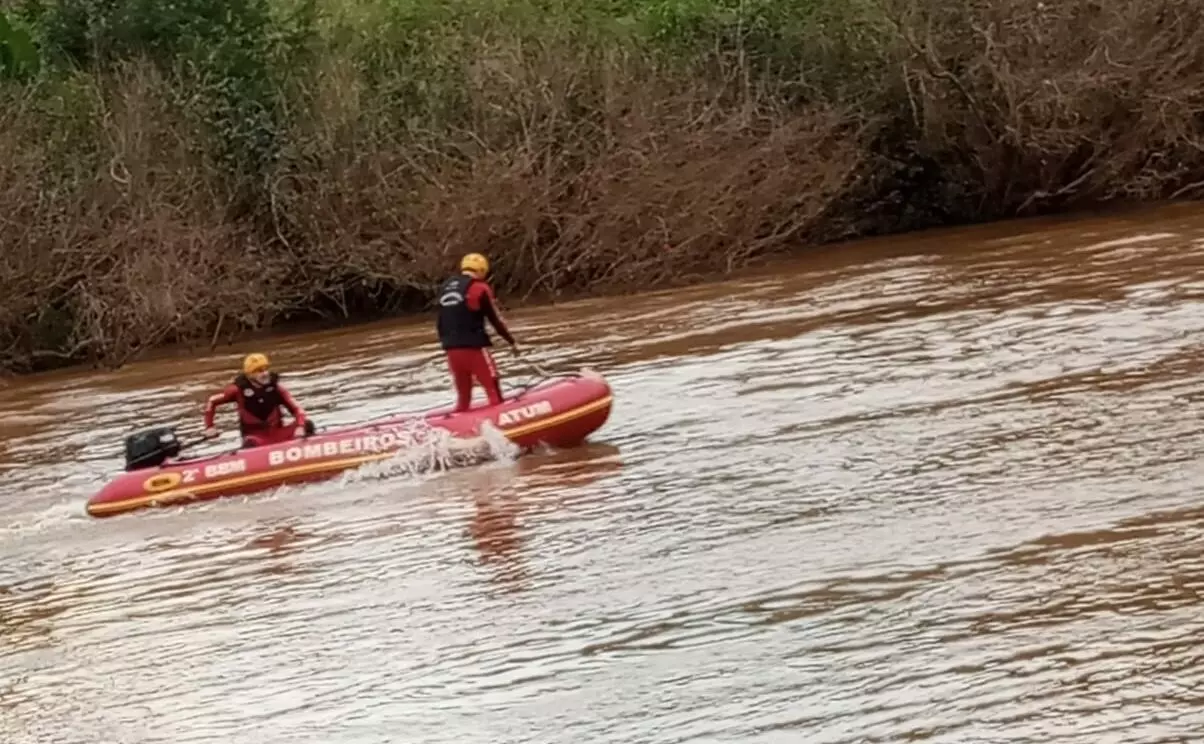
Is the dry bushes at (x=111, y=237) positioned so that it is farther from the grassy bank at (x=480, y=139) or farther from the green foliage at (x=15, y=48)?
the green foliage at (x=15, y=48)

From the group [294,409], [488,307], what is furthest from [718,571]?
[294,409]

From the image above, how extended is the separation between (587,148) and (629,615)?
59.0ft

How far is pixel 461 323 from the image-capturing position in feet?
49.7

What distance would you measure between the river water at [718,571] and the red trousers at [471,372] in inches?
32.1

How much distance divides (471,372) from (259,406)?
1.69 metres

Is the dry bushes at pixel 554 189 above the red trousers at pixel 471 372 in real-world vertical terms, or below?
above

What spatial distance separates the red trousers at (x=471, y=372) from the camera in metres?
15.1

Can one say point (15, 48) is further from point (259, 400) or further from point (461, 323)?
point (259, 400)

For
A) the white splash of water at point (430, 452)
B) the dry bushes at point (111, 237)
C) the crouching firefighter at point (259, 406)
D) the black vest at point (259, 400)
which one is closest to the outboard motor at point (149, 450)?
the crouching firefighter at point (259, 406)

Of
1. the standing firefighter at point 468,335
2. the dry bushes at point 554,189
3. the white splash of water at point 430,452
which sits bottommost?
the white splash of water at point 430,452

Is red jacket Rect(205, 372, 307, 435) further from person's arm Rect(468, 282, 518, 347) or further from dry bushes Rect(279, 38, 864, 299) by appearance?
dry bushes Rect(279, 38, 864, 299)

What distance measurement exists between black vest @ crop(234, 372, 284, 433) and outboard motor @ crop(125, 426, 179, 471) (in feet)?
1.91

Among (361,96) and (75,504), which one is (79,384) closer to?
(361,96)

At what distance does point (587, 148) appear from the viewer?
27.2 metres
